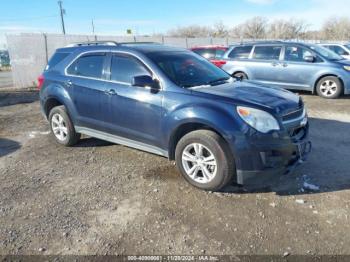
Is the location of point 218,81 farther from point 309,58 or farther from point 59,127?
point 309,58

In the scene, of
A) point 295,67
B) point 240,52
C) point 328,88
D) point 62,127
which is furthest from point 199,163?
point 240,52

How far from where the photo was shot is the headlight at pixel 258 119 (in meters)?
3.58

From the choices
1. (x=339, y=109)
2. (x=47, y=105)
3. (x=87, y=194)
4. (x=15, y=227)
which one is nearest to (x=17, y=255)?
(x=15, y=227)

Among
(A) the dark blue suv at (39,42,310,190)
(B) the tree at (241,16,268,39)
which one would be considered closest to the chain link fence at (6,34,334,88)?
(A) the dark blue suv at (39,42,310,190)

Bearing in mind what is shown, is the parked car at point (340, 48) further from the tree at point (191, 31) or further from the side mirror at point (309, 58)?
the tree at point (191, 31)

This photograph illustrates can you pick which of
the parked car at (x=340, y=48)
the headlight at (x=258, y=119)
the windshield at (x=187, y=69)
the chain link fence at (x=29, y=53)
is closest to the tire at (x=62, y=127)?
the windshield at (x=187, y=69)

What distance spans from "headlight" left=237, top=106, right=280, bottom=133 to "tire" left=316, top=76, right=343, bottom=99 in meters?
6.93

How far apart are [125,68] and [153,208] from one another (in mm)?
2075

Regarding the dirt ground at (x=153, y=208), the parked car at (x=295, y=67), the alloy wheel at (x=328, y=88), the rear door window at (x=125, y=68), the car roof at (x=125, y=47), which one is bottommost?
the dirt ground at (x=153, y=208)

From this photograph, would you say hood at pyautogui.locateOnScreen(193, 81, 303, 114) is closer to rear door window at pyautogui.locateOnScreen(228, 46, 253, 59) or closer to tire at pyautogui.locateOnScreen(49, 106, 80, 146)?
tire at pyautogui.locateOnScreen(49, 106, 80, 146)

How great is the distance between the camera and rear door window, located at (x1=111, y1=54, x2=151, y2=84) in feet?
14.7

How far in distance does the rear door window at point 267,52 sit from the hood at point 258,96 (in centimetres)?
622

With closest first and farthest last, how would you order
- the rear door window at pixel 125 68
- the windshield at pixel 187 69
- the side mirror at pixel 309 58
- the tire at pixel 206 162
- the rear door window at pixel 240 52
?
the tire at pixel 206 162 → the windshield at pixel 187 69 → the rear door window at pixel 125 68 → the side mirror at pixel 309 58 → the rear door window at pixel 240 52

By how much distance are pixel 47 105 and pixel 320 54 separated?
7.85 metres
